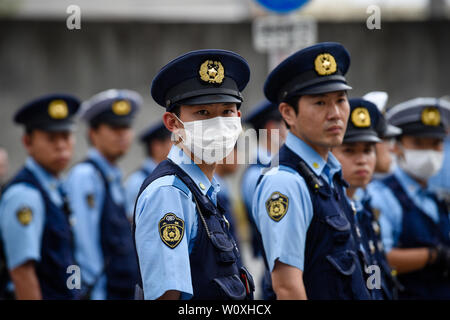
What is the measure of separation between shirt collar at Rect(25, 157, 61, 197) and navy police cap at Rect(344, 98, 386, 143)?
2378mm

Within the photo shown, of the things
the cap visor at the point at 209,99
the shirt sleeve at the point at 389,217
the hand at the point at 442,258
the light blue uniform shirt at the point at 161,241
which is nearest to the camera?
the light blue uniform shirt at the point at 161,241

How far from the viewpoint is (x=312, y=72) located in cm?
346

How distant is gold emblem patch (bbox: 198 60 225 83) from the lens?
2.96 metres

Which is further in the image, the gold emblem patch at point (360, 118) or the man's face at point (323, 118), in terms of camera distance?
the gold emblem patch at point (360, 118)

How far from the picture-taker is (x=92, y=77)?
435 inches

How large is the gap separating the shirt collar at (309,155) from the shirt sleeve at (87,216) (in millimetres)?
2748

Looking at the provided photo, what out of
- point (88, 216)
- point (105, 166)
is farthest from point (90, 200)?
point (105, 166)

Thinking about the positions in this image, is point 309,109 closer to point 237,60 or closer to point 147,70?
point 237,60

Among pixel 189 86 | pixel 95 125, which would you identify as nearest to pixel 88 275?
pixel 95 125

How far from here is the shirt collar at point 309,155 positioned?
3441 mm

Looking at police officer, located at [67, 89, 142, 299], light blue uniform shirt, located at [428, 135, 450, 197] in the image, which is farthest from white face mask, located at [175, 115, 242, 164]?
police officer, located at [67, 89, 142, 299]

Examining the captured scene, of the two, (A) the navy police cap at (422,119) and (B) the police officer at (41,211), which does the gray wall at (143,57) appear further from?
(A) the navy police cap at (422,119)

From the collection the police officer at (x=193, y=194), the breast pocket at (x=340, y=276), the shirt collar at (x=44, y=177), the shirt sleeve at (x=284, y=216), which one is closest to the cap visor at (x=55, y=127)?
the shirt collar at (x=44, y=177)

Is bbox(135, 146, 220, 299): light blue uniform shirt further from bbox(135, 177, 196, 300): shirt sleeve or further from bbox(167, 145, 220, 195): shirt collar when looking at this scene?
bbox(167, 145, 220, 195): shirt collar
